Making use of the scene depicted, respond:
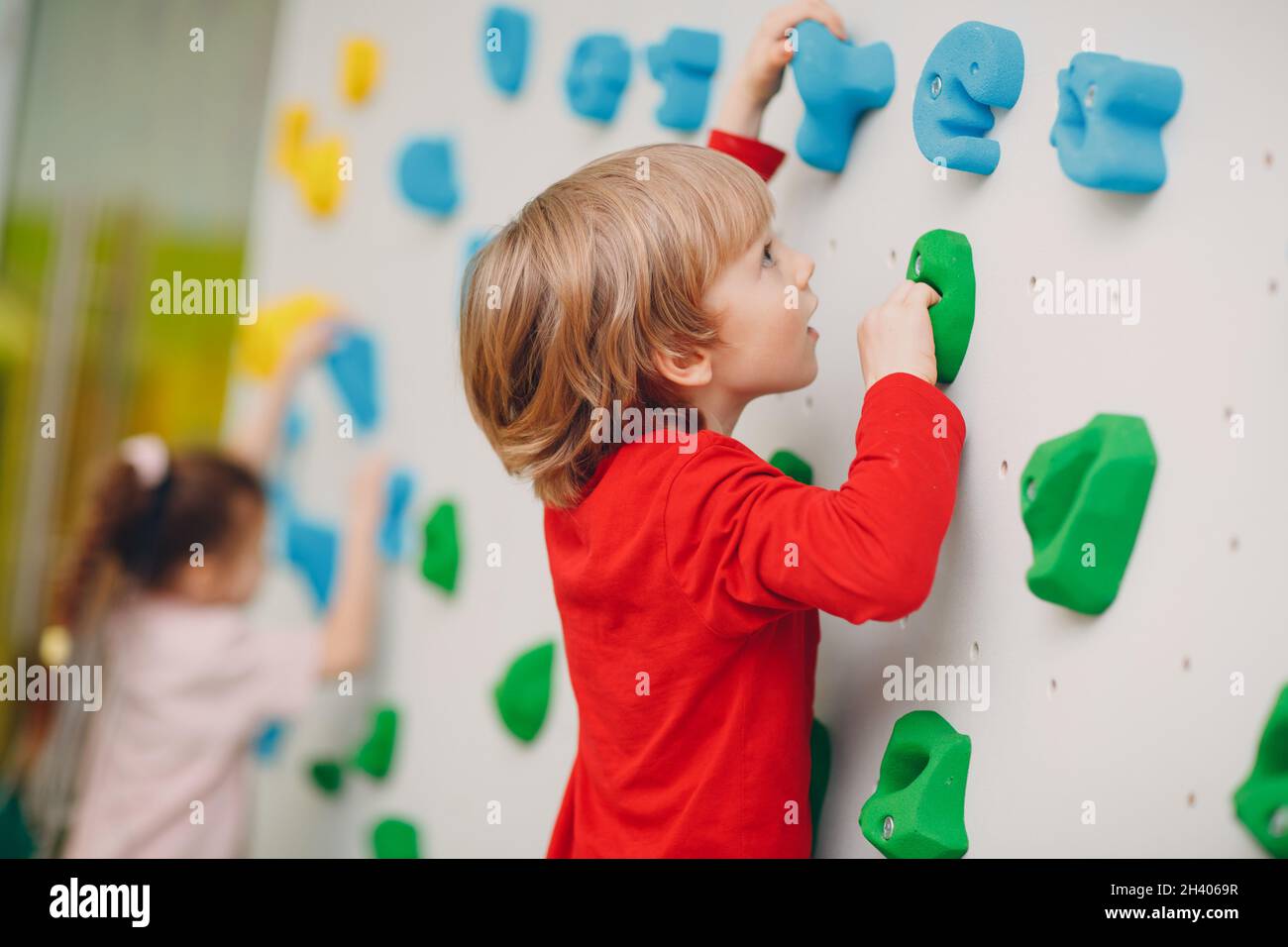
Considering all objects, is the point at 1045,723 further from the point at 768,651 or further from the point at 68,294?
the point at 68,294

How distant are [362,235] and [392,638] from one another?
494 millimetres

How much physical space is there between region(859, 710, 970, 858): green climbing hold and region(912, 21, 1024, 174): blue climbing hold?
0.35 m

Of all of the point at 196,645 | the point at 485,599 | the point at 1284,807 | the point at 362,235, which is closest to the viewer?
the point at 1284,807

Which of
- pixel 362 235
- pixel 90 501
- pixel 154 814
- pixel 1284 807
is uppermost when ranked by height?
pixel 362 235

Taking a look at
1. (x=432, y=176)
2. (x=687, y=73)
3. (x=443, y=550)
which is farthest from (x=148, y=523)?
(x=687, y=73)

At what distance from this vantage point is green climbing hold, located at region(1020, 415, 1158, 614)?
24.6 inches

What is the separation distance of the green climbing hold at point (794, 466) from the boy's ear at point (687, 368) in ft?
0.47

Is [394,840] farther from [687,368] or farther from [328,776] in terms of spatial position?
[687,368]

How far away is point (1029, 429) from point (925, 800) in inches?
8.9

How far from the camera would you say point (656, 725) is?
0.79 m

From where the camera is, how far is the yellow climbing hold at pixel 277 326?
154 centimetres

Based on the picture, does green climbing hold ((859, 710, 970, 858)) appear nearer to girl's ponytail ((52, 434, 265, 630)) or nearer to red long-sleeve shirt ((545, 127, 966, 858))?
red long-sleeve shirt ((545, 127, 966, 858))

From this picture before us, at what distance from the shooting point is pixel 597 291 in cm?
77
